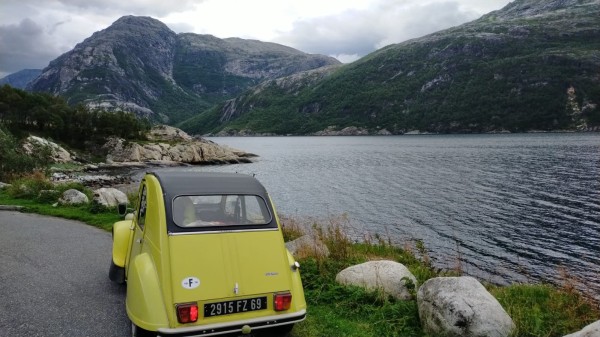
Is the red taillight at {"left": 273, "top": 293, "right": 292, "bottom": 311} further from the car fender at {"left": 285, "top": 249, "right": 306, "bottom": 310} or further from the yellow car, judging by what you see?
the car fender at {"left": 285, "top": 249, "right": 306, "bottom": 310}

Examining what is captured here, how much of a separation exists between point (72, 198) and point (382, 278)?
1905 centimetres

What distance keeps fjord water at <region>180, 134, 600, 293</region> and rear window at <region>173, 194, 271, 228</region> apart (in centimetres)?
888

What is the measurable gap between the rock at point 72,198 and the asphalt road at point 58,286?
18.6 feet

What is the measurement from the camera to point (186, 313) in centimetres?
599

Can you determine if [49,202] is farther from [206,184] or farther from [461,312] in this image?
[461,312]

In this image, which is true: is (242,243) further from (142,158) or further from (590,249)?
(142,158)

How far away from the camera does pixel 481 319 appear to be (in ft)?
23.5

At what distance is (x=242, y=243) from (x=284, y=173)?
6302 centimetres

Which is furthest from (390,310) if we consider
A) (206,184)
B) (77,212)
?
(77,212)

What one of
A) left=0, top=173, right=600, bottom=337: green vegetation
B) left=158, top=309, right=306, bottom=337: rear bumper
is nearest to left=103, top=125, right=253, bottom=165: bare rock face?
left=0, top=173, right=600, bottom=337: green vegetation

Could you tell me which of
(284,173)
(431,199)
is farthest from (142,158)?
(431,199)

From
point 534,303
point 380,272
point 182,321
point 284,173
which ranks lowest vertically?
point 284,173

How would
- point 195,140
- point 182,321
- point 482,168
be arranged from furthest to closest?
point 195,140 < point 482,168 < point 182,321

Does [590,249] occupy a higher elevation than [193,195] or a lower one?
lower
